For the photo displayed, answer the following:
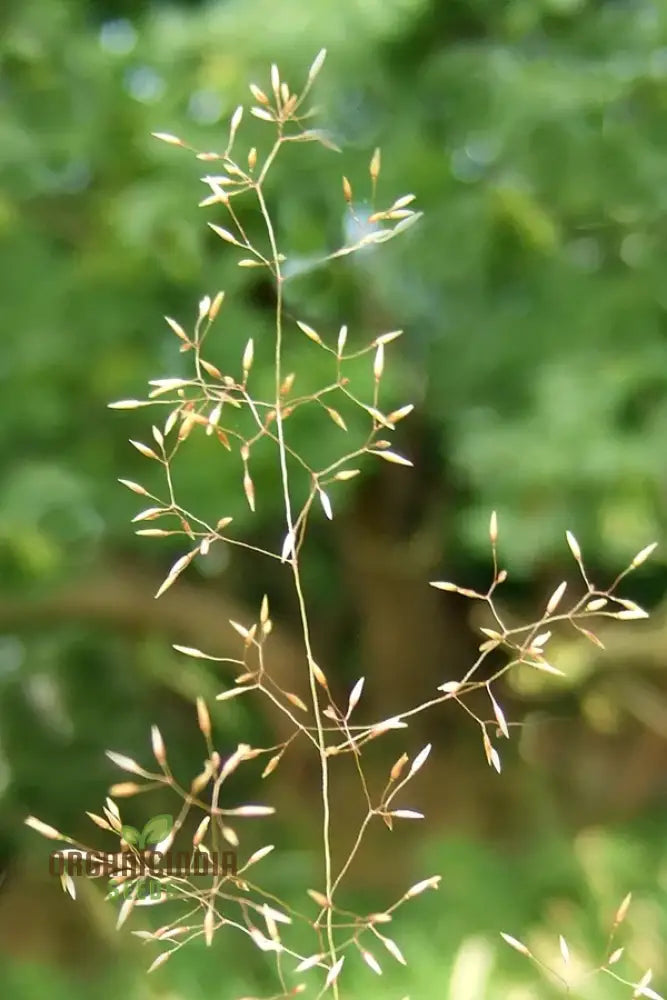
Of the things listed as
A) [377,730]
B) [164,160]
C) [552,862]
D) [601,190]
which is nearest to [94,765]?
[552,862]

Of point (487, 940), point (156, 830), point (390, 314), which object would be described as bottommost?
point (487, 940)

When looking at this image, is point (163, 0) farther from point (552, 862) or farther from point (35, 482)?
point (552, 862)

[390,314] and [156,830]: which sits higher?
[156,830]

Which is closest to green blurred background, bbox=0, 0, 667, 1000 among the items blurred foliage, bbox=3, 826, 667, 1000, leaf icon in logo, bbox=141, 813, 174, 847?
blurred foliage, bbox=3, 826, 667, 1000

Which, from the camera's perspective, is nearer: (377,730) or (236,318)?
(377,730)

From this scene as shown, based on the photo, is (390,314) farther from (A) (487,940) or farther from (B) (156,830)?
(B) (156,830)

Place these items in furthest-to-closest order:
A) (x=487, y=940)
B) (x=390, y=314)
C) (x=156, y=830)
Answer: (x=390, y=314) → (x=487, y=940) → (x=156, y=830)

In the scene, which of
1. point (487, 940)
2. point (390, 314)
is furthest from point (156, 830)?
point (390, 314)

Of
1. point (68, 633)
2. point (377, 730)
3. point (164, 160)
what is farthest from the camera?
point (68, 633)
